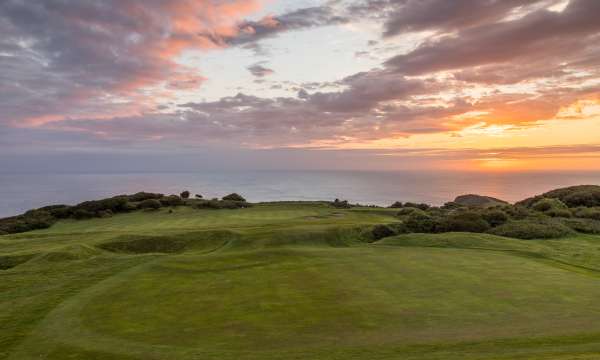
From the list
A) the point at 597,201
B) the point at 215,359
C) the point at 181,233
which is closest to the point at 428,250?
the point at 215,359

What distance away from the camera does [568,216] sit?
138ft

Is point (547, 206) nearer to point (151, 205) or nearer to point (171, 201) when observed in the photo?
point (171, 201)

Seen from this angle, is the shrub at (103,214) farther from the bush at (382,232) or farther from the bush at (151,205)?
the bush at (382,232)

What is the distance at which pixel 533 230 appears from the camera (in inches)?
1286

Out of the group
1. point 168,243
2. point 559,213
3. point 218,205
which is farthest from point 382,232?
point 218,205

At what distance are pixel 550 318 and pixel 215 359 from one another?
10.4m

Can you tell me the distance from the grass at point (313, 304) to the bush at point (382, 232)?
6.40 metres

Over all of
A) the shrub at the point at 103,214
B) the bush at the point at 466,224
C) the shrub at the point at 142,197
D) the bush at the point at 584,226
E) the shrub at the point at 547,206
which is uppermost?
the shrub at the point at 142,197

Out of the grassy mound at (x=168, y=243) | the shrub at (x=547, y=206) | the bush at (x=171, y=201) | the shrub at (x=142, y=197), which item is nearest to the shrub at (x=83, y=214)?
the bush at (x=171, y=201)

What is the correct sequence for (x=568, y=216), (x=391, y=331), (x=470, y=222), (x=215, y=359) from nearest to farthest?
(x=215, y=359), (x=391, y=331), (x=470, y=222), (x=568, y=216)

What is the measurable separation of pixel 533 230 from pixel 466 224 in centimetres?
515

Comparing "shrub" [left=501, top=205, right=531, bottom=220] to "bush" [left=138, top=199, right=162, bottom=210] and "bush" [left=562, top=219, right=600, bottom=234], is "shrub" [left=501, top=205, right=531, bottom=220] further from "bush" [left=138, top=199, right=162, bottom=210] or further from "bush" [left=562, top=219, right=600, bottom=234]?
"bush" [left=138, top=199, right=162, bottom=210]

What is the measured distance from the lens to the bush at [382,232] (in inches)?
1368

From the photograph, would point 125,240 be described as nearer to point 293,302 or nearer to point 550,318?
point 293,302
